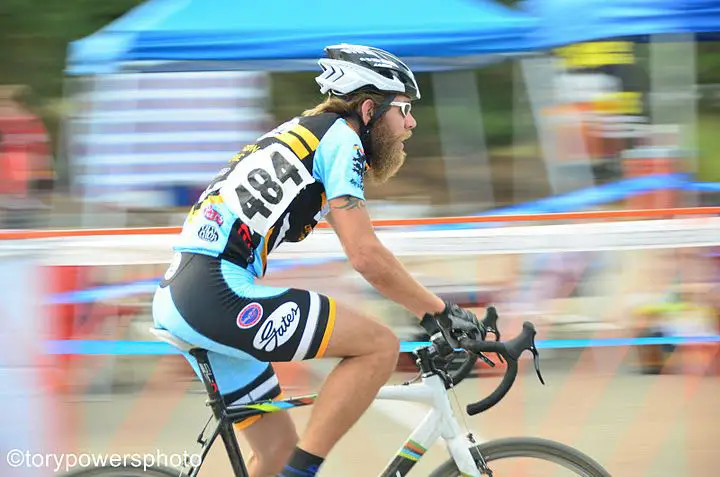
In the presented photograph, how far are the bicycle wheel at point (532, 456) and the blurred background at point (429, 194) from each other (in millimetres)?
404

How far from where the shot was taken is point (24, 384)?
168 inches

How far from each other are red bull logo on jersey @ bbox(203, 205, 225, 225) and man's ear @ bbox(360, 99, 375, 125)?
52cm

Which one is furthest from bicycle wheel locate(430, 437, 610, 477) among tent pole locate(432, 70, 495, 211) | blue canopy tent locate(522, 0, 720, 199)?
tent pole locate(432, 70, 495, 211)

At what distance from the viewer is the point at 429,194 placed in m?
10.4

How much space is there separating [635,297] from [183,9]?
4969 millimetres

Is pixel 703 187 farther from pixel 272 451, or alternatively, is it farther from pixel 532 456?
pixel 272 451

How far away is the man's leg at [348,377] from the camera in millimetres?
2842

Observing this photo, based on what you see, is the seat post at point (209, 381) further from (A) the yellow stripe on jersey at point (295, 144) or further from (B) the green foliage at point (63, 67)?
(B) the green foliage at point (63, 67)

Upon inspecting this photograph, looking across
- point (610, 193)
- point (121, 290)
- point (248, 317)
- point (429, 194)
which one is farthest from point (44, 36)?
point (248, 317)

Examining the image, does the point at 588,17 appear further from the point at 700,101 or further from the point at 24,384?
the point at 24,384

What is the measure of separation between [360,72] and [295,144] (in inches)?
11.2

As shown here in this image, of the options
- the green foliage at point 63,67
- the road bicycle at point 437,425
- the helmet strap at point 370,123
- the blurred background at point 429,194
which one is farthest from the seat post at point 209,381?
the green foliage at point 63,67

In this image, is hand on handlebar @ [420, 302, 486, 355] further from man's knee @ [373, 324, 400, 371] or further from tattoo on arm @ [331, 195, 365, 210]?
tattoo on arm @ [331, 195, 365, 210]

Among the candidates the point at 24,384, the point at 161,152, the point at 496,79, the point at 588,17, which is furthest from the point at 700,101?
the point at 24,384
